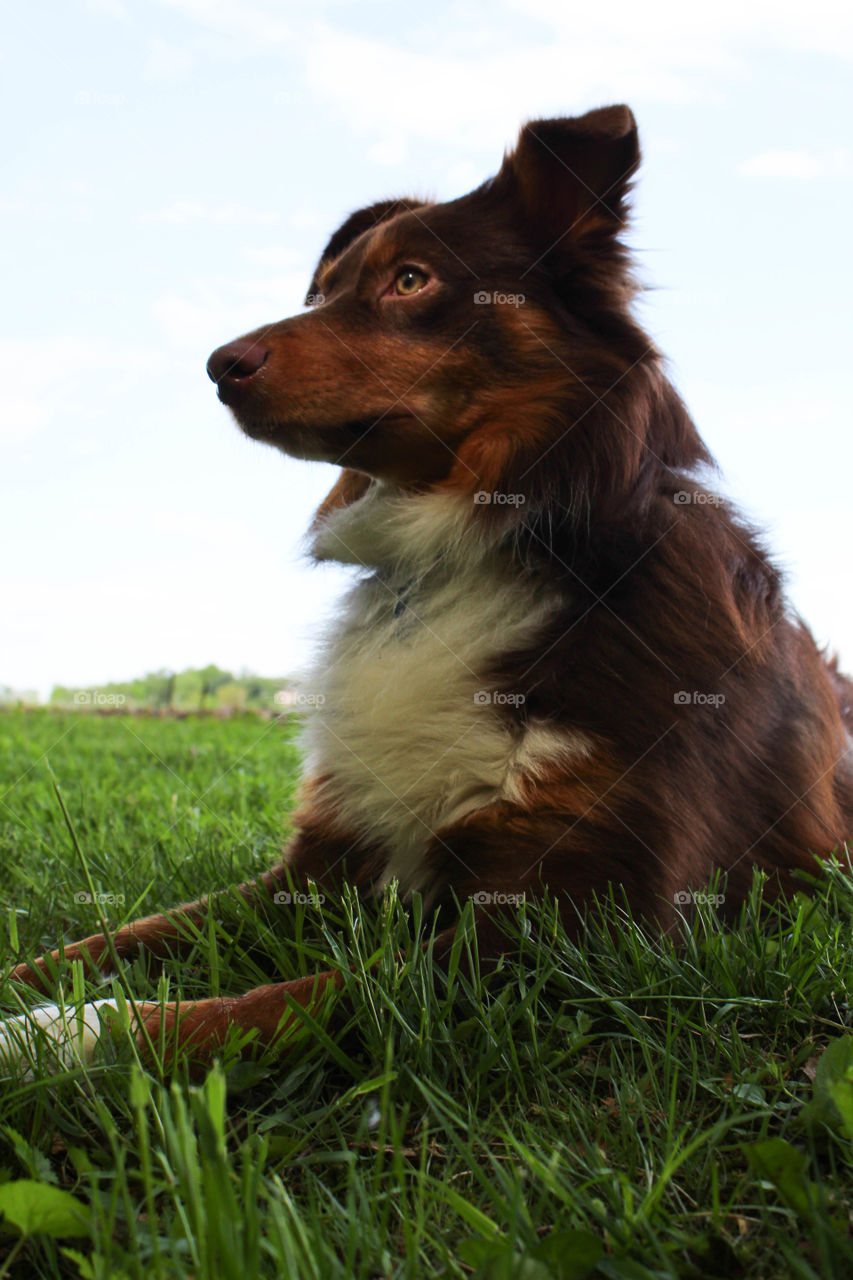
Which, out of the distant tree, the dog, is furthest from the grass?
the distant tree

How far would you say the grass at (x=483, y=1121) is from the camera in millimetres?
1185

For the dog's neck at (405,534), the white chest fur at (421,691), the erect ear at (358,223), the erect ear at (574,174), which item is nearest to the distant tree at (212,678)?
the erect ear at (358,223)

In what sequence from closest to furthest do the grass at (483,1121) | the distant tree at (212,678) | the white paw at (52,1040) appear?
the grass at (483,1121)
the white paw at (52,1040)
the distant tree at (212,678)

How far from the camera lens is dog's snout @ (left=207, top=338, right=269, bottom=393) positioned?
257cm

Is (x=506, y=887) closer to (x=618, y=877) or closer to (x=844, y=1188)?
(x=618, y=877)

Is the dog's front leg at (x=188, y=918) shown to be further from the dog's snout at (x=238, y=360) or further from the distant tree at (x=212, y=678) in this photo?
the distant tree at (x=212, y=678)

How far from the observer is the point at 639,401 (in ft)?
8.46

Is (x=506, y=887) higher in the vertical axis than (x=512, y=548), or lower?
lower

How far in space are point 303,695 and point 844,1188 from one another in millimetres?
1810

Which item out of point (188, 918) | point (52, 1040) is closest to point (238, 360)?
point (188, 918)

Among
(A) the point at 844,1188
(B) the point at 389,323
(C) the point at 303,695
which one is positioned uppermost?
(B) the point at 389,323

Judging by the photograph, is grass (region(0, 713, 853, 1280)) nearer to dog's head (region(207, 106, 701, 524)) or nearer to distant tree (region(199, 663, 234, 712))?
dog's head (region(207, 106, 701, 524))

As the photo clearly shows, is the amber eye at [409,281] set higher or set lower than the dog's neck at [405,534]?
higher

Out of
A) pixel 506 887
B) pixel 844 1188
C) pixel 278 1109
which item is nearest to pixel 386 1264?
pixel 278 1109
